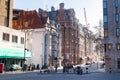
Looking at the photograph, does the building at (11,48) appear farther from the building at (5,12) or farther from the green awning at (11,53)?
the building at (5,12)

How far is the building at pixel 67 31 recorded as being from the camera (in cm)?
9706

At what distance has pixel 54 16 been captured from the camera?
327ft

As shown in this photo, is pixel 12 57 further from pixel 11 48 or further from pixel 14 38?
pixel 14 38

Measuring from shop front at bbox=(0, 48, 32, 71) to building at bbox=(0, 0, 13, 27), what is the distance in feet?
20.8

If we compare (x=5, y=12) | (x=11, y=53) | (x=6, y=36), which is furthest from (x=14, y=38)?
(x=5, y=12)

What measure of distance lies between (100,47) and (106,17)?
15.5 metres

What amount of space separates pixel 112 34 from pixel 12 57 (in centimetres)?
2437

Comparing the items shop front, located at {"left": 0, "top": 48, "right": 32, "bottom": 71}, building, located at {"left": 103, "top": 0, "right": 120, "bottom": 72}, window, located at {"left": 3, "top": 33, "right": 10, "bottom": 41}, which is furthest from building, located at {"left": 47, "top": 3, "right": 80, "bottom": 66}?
window, located at {"left": 3, "top": 33, "right": 10, "bottom": 41}

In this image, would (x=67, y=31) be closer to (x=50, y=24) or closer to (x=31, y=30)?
(x=50, y=24)

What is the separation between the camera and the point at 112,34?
58875mm

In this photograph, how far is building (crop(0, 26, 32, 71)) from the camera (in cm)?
4823

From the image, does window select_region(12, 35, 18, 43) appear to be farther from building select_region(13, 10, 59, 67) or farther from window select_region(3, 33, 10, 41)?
building select_region(13, 10, 59, 67)

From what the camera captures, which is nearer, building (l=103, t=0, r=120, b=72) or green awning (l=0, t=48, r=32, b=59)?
green awning (l=0, t=48, r=32, b=59)

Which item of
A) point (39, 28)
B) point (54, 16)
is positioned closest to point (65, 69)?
point (39, 28)
